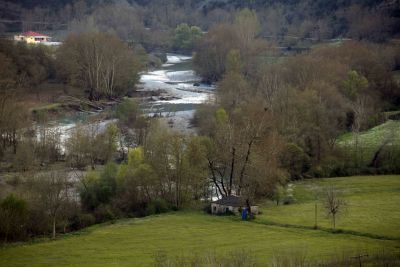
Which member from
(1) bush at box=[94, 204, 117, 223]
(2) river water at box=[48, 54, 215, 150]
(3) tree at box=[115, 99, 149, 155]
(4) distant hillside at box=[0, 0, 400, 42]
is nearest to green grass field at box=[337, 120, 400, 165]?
(2) river water at box=[48, 54, 215, 150]

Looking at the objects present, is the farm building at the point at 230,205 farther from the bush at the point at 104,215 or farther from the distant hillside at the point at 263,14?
the distant hillside at the point at 263,14

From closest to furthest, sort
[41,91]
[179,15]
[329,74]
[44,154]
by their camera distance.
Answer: [44,154] → [329,74] → [41,91] → [179,15]

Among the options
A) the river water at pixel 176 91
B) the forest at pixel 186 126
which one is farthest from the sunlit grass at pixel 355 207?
the river water at pixel 176 91

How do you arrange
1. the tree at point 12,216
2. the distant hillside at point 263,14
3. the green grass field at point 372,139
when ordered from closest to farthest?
the tree at point 12,216
the green grass field at point 372,139
the distant hillside at point 263,14

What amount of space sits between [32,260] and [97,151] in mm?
22932

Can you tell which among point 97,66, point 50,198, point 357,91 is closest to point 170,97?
point 97,66

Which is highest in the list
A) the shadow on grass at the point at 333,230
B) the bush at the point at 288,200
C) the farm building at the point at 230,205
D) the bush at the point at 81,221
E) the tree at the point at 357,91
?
the tree at the point at 357,91

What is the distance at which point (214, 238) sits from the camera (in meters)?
31.0

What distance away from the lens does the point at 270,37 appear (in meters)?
137

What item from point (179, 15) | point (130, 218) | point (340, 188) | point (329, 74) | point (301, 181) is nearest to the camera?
point (130, 218)

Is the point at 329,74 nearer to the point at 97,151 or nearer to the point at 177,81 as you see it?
the point at 97,151

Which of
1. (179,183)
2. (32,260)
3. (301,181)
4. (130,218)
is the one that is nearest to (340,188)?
(301,181)

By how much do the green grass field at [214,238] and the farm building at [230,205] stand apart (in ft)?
3.38

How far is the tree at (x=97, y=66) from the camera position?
82875 millimetres
